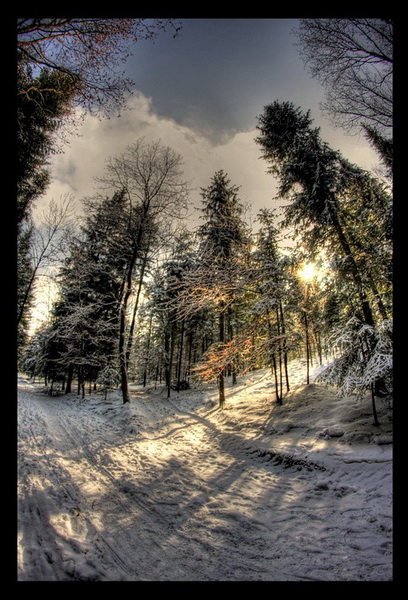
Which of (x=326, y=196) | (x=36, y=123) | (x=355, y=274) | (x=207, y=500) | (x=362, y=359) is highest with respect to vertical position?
(x=326, y=196)

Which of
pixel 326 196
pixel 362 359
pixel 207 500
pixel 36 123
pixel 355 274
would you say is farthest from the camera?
pixel 326 196

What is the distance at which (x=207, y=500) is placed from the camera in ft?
16.2

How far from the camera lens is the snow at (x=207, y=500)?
3.07 m

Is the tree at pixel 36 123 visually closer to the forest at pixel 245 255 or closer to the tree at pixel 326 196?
the forest at pixel 245 255

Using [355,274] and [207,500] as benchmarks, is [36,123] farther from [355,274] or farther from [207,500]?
[355,274]

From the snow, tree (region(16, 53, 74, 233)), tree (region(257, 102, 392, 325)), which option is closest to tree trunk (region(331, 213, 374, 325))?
tree (region(257, 102, 392, 325))

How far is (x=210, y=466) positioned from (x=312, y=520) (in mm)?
3273

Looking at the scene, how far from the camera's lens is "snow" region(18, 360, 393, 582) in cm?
307

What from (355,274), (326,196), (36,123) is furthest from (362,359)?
(36,123)

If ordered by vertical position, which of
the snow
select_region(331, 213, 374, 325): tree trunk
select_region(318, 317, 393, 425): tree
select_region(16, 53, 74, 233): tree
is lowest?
the snow

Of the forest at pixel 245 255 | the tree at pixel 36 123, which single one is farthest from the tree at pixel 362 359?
the tree at pixel 36 123

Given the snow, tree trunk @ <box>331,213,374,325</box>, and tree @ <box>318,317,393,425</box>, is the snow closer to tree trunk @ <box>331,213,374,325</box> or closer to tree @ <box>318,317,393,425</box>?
tree @ <box>318,317,393,425</box>
